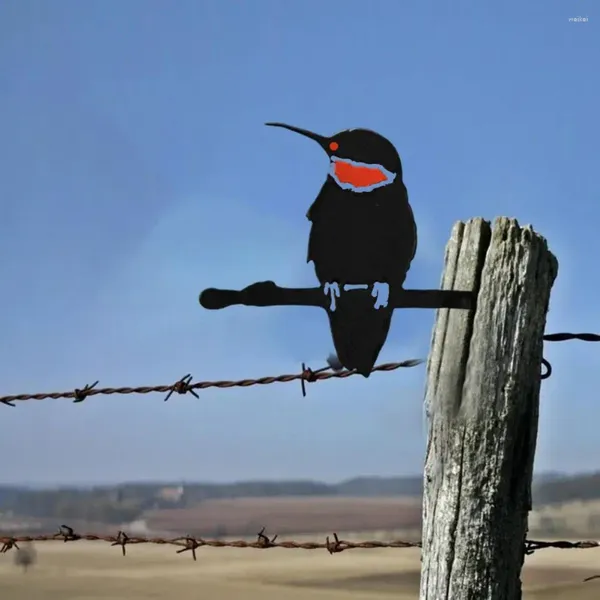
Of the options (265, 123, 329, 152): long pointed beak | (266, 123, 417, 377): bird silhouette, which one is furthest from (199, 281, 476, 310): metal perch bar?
(265, 123, 329, 152): long pointed beak

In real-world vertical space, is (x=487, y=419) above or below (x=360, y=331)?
below

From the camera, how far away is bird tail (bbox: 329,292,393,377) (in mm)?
1857

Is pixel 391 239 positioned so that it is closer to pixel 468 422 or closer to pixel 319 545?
pixel 468 422

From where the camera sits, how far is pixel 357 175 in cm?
185

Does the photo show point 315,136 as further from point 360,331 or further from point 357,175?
point 360,331

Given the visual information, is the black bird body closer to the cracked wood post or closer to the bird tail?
the bird tail

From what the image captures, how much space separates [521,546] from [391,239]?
2.60 ft

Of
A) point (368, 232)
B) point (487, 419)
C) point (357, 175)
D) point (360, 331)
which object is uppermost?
point (357, 175)

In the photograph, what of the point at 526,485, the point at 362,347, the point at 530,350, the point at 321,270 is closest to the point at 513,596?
the point at 526,485

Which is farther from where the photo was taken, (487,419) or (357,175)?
(487,419)

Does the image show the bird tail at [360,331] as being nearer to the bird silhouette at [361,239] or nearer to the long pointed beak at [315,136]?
the bird silhouette at [361,239]

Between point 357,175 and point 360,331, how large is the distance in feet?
1.10

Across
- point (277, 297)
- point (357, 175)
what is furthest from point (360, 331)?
point (357, 175)

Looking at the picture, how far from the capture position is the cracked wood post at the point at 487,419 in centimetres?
198
